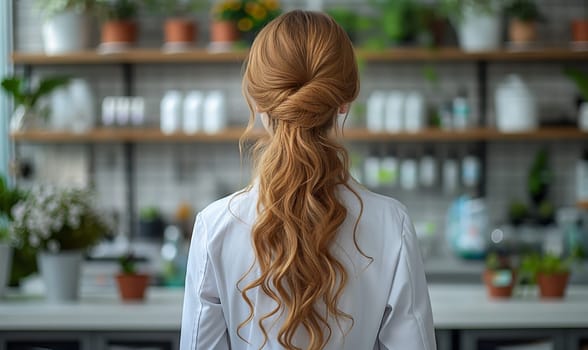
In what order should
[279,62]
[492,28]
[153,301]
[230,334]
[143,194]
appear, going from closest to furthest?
[279,62] < [230,334] < [153,301] < [492,28] < [143,194]

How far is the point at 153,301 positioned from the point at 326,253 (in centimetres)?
157

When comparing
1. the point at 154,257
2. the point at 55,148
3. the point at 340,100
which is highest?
the point at 340,100

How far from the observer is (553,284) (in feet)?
10.4

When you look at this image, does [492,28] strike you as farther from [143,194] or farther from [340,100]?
[340,100]

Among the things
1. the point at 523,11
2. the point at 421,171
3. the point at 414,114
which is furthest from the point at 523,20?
the point at 421,171

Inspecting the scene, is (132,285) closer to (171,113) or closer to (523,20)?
(171,113)

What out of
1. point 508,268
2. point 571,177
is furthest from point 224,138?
point 508,268

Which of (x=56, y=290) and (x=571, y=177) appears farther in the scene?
(x=571, y=177)

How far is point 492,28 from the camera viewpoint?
17.8 ft

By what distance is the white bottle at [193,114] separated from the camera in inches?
214

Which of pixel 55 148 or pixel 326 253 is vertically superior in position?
pixel 326 253

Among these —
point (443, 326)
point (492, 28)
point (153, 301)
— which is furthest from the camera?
point (492, 28)

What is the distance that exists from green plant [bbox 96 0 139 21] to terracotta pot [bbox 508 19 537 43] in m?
2.22

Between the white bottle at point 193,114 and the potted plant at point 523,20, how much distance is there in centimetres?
185
